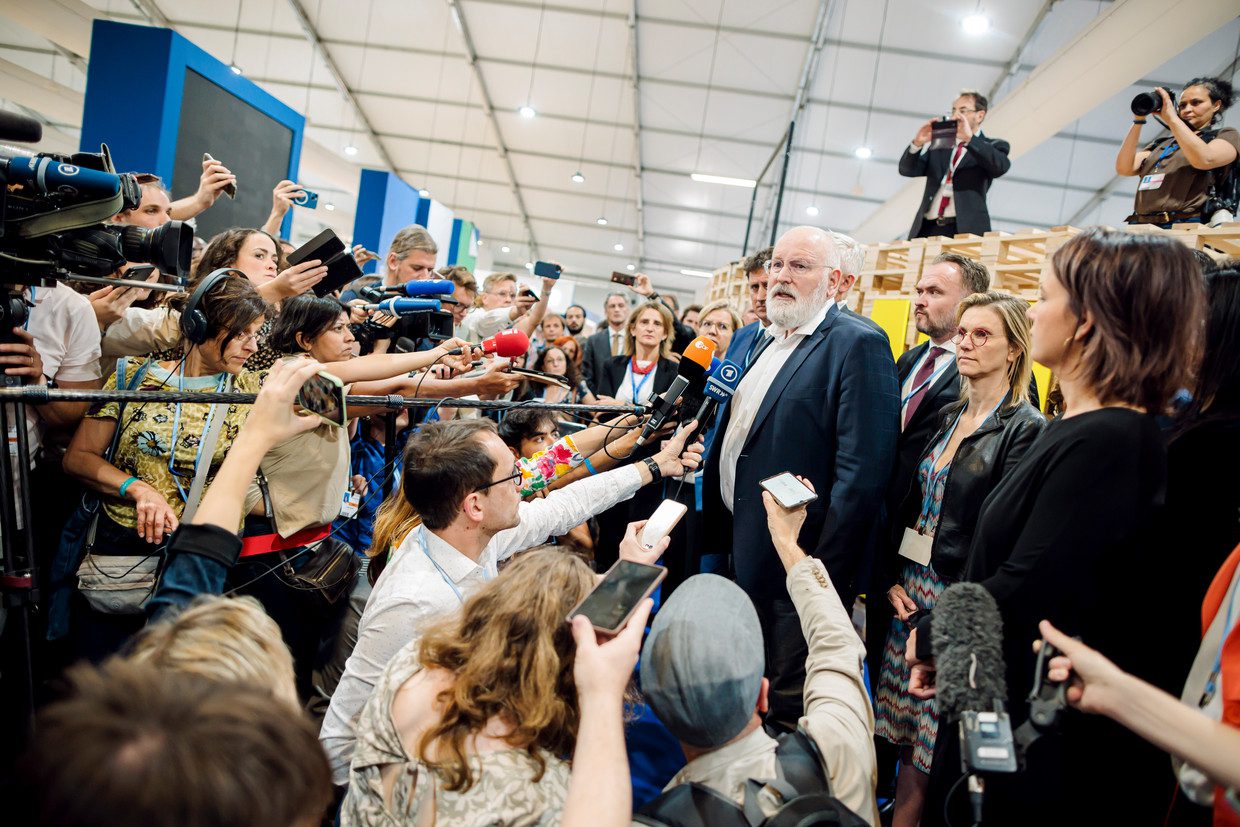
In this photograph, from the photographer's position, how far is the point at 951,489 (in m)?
2.08

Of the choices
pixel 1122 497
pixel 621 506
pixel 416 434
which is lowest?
pixel 621 506

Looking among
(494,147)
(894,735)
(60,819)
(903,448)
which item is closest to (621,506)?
(903,448)

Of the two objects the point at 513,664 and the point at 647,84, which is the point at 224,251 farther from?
the point at 647,84

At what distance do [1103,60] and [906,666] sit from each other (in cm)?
736

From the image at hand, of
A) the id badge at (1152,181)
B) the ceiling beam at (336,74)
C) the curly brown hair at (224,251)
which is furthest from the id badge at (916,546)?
the ceiling beam at (336,74)

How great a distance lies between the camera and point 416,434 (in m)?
2.06

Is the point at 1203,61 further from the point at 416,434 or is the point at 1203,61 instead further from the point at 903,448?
the point at 416,434

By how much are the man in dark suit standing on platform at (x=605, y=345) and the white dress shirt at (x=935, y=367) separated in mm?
2327

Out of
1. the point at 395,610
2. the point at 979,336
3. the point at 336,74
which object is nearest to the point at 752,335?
the point at 979,336

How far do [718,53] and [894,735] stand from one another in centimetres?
1216

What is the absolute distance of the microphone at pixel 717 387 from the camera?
2.36 metres

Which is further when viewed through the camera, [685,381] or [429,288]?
[429,288]

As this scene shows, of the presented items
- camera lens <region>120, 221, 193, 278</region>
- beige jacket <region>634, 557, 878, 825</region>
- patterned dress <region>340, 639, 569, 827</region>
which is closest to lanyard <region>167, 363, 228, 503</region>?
camera lens <region>120, 221, 193, 278</region>

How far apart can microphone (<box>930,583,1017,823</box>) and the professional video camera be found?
1.90 metres
